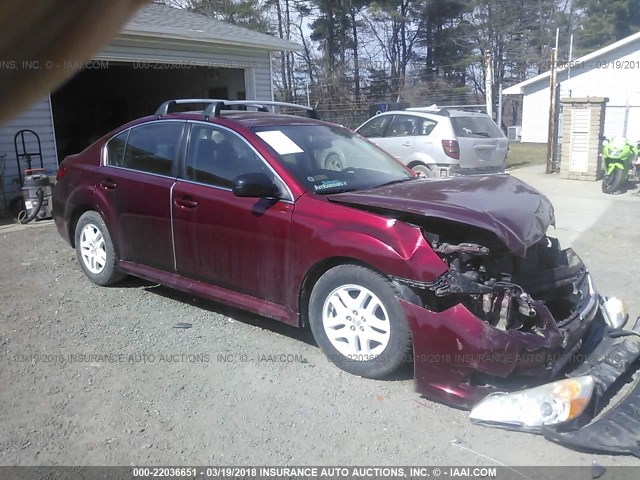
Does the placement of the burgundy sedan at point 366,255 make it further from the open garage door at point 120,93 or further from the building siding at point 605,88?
the building siding at point 605,88

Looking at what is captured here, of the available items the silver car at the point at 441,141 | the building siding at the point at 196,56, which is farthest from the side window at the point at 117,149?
the silver car at the point at 441,141

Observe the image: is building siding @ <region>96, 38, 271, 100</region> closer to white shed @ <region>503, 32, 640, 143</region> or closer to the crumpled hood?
the crumpled hood

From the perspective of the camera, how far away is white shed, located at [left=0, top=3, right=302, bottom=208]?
36.1 ft

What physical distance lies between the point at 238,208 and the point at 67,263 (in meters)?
3.35

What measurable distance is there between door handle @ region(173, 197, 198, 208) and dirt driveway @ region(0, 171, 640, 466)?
3.13 feet

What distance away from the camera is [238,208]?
4395mm

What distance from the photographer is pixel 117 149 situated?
5.55 metres

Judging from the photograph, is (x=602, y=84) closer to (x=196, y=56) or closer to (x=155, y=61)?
(x=196, y=56)

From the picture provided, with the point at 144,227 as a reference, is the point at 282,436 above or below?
below

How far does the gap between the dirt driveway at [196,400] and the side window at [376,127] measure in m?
7.12

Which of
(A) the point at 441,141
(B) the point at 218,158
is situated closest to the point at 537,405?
(B) the point at 218,158

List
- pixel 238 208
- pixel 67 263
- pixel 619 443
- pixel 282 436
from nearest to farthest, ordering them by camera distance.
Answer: pixel 619 443, pixel 282 436, pixel 238 208, pixel 67 263

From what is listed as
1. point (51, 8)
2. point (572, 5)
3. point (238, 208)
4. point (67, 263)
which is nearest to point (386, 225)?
point (238, 208)

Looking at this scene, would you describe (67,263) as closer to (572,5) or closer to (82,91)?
(82,91)
